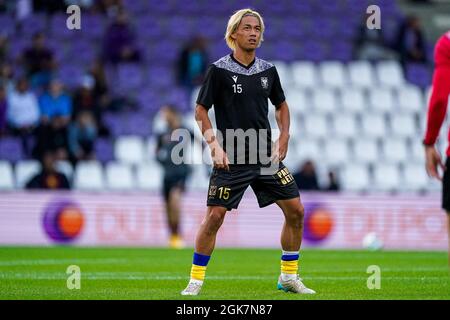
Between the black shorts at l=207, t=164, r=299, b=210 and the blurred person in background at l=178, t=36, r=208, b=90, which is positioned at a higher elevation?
the blurred person in background at l=178, t=36, r=208, b=90

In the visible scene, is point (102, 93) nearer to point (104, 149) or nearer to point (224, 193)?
point (104, 149)

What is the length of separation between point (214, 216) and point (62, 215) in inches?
391

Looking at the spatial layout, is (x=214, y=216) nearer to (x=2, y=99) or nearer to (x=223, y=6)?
(x=2, y=99)

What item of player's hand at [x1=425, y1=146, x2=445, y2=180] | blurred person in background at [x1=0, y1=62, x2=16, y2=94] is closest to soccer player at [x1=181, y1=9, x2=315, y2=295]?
player's hand at [x1=425, y1=146, x2=445, y2=180]

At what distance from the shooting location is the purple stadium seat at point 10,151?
67.4 ft

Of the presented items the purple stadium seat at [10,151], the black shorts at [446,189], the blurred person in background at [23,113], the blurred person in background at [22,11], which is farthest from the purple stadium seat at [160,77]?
the black shorts at [446,189]

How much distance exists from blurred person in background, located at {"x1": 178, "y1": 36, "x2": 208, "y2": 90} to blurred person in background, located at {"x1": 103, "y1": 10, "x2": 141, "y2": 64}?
1.27 m

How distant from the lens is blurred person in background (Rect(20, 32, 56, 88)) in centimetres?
2156

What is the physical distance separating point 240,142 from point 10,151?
12514 millimetres

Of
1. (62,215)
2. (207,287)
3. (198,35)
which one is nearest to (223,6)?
(198,35)

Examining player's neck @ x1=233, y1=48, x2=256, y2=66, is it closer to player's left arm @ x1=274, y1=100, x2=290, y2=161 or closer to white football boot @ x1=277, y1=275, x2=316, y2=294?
player's left arm @ x1=274, y1=100, x2=290, y2=161

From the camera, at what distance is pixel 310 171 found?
19.4 metres

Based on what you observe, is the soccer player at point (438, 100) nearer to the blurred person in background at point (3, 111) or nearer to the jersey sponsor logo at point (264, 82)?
the jersey sponsor logo at point (264, 82)

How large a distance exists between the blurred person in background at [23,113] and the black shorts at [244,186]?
12.1m
